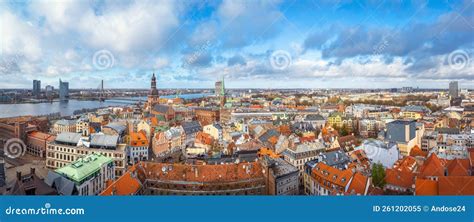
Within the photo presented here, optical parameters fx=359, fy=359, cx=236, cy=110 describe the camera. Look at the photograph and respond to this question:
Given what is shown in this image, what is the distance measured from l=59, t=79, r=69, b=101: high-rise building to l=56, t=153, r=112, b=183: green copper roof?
145 cm

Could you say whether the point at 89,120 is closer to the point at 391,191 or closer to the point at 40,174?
the point at 40,174

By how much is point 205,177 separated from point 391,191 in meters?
2.71

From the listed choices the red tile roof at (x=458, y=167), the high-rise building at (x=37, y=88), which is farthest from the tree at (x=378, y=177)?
the high-rise building at (x=37, y=88)

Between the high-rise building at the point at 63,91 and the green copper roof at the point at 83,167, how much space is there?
145 centimetres

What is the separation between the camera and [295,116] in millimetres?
15406

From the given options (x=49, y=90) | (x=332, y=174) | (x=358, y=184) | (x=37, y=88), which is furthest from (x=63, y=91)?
(x=358, y=184)

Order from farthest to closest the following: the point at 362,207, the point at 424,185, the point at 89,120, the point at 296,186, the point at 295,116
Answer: the point at 295,116, the point at 89,120, the point at 296,186, the point at 424,185, the point at 362,207

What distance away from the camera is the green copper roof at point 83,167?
5109 mm

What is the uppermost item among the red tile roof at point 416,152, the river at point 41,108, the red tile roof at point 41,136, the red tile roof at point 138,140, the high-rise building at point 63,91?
the high-rise building at point 63,91

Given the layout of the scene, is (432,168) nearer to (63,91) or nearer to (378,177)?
(378,177)

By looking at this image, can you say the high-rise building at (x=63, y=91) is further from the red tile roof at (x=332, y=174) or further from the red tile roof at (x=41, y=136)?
the red tile roof at (x=332, y=174)

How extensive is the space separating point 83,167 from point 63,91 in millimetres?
2233

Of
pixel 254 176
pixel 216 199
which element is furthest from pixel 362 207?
pixel 254 176

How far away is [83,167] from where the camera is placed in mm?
5387
